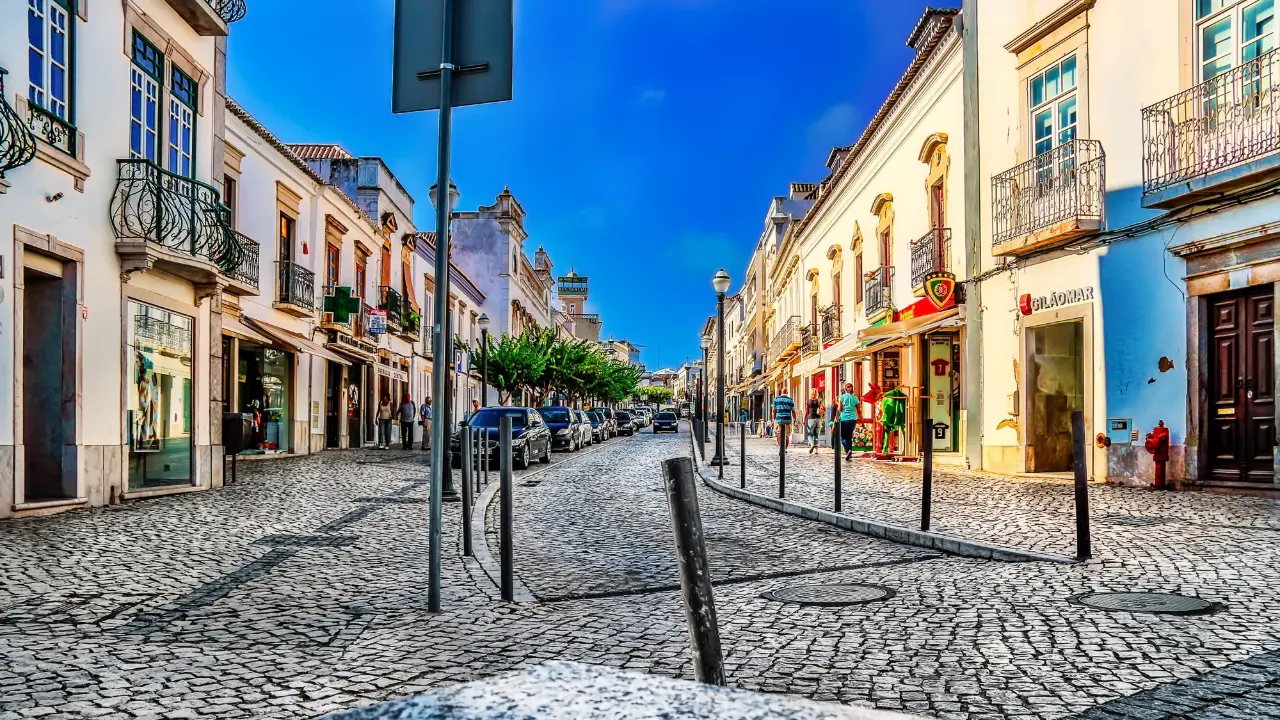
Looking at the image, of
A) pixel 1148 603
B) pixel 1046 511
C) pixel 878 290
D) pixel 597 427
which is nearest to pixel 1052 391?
pixel 1046 511

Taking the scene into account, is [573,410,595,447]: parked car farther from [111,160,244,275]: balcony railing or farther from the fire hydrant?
the fire hydrant

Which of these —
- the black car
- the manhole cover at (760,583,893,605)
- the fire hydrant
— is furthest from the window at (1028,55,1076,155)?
the black car

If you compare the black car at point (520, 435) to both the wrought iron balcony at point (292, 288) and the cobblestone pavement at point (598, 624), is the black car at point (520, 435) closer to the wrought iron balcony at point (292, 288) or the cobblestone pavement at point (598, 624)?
the wrought iron balcony at point (292, 288)

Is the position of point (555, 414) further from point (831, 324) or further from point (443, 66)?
point (443, 66)

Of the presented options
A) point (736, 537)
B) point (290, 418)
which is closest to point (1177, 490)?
point (736, 537)

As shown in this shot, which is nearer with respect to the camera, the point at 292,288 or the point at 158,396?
the point at 158,396

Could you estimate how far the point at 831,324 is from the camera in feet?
99.3

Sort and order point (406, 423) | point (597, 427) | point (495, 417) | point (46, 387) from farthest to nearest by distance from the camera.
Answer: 1. point (597, 427)
2. point (406, 423)
3. point (495, 417)
4. point (46, 387)

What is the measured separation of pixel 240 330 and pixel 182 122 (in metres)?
7.64

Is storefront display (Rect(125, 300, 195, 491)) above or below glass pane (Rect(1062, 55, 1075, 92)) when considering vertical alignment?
below

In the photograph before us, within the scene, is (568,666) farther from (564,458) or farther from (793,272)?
(793,272)

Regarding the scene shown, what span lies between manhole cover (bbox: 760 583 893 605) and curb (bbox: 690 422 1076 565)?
5.41ft

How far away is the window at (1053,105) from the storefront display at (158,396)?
45.3 feet

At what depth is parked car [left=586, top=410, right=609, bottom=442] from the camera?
39522mm
